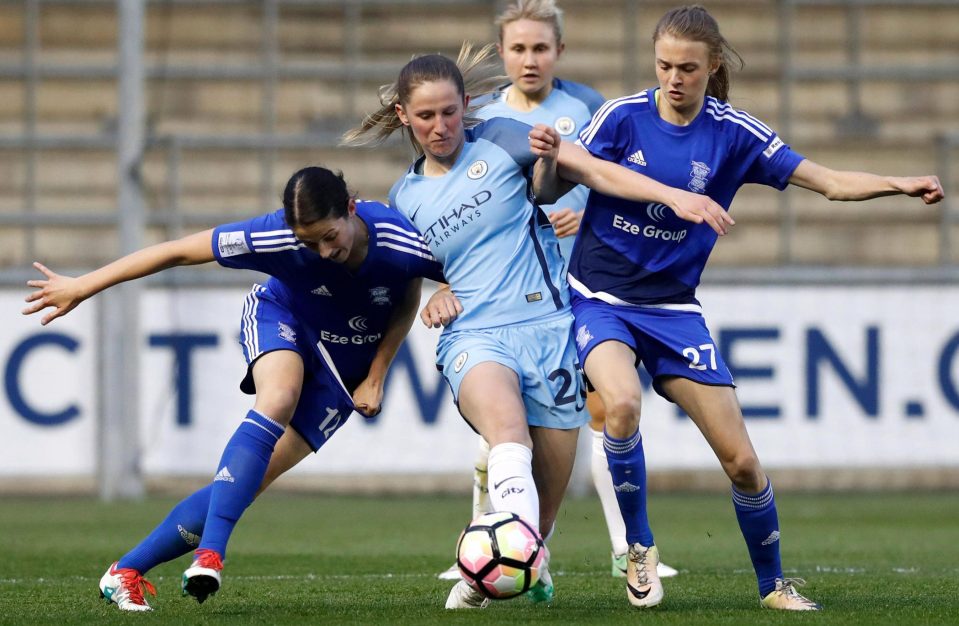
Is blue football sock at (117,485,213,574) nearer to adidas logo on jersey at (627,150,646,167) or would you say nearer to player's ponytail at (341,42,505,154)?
player's ponytail at (341,42,505,154)

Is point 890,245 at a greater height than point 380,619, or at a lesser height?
greater

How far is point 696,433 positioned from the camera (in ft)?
37.3

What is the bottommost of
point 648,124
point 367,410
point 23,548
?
point 23,548

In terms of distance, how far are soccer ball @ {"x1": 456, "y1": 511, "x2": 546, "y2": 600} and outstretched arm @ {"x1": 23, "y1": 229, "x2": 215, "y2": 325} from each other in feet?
4.47

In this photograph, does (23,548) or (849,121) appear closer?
(23,548)

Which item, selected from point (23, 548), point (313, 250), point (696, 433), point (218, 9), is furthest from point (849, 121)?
point (313, 250)

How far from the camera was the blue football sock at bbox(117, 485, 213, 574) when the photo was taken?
538 cm

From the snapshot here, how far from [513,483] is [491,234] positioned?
0.94 metres

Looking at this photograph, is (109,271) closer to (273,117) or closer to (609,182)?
(609,182)

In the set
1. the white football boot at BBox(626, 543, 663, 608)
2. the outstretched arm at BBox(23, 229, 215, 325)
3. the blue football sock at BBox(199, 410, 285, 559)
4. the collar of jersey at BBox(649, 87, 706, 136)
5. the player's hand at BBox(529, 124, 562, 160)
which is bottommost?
the white football boot at BBox(626, 543, 663, 608)

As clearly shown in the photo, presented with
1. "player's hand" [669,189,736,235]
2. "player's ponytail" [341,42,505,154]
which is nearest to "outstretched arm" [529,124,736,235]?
"player's hand" [669,189,736,235]

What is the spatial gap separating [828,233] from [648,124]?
28.5 feet

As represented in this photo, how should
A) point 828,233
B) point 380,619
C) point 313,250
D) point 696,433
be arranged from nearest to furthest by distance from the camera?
1. point 380,619
2. point 313,250
3. point 696,433
4. point 828,233

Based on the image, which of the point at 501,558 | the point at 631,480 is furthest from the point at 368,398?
the point at 501,558
